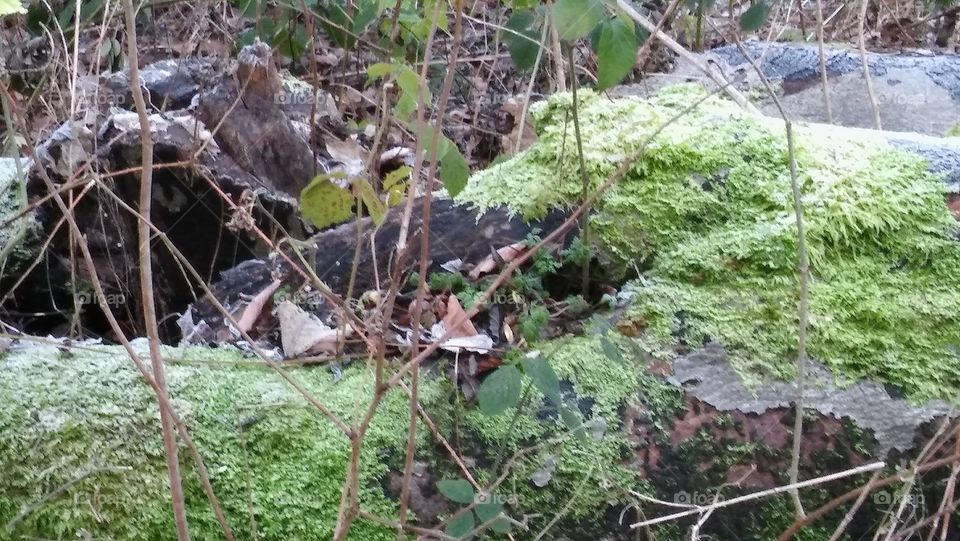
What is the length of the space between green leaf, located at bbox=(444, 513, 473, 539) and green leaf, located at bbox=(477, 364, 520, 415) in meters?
0.18

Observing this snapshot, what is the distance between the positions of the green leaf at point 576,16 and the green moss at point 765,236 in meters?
0.54

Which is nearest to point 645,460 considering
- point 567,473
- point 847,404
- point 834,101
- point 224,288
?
A: point 567,473

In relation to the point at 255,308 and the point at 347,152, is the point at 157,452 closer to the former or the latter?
the point at 255,308

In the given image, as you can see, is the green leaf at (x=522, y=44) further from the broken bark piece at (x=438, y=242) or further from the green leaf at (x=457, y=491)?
the green leaf at (x=457, y=491)

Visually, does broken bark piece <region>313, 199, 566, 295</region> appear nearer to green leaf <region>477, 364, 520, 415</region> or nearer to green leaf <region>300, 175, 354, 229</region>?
green leaf <region>300, 175, 354, 229</region>

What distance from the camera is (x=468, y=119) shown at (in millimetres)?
4469

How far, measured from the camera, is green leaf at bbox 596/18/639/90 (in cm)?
149

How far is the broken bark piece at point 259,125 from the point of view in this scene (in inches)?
109

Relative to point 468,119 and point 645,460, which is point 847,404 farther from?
point 468,119

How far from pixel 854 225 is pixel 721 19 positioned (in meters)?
5.18

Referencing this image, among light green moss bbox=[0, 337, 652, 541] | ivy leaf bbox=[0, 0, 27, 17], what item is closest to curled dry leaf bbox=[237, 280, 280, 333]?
light green moss bbox=[0, 337, 652, 541]

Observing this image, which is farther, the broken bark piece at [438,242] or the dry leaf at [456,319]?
the broken bark piece at [438,242]

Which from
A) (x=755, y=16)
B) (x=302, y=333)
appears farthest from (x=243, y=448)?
(x=755, y=16)

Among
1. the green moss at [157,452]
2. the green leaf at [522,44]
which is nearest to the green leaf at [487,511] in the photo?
the green moss at [157,452]
